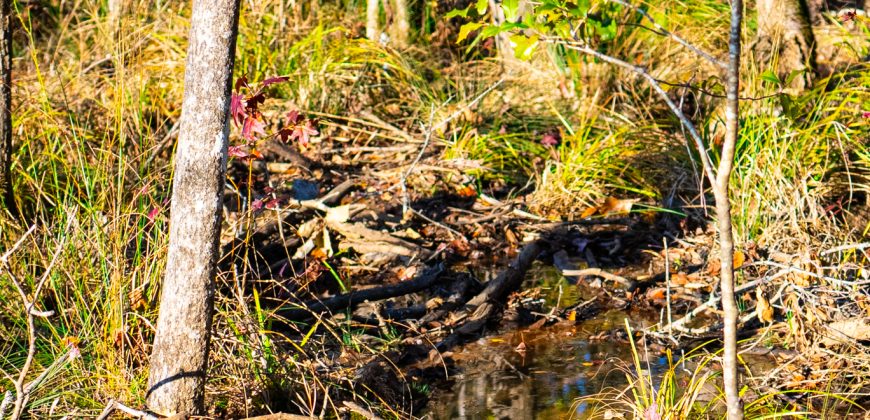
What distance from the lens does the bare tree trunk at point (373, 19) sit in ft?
28.4

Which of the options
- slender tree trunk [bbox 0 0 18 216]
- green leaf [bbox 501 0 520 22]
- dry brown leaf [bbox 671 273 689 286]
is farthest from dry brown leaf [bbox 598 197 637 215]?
slender tree trunk [bbox 0 0 18 216]

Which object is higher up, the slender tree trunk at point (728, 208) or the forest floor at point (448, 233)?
the slender tree trunk at point (728, 208)

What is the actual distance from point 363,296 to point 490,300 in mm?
701

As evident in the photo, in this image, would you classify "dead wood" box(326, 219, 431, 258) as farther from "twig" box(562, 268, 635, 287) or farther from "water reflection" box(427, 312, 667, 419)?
"water reflection" box(427, 312, 667, 419)

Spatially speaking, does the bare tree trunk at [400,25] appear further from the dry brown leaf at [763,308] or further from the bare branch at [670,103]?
the bare branch at [670,103]

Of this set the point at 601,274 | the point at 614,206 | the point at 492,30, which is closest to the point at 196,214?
the point at 492,30

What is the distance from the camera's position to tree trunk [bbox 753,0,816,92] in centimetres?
662

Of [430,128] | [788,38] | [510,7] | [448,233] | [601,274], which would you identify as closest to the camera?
[510,7]

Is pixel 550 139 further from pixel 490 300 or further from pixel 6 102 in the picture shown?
pixel 6 102

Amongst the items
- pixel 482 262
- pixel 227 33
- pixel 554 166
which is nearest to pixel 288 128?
pixel 227 33

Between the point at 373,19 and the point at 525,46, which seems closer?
the point at 525,46

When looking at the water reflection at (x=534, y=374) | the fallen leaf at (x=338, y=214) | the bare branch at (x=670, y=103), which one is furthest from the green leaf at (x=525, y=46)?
the fallen leaf at (x=338, y=214)

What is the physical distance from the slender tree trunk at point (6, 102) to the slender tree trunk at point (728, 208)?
10.9 feet

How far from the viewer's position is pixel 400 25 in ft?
28.6
